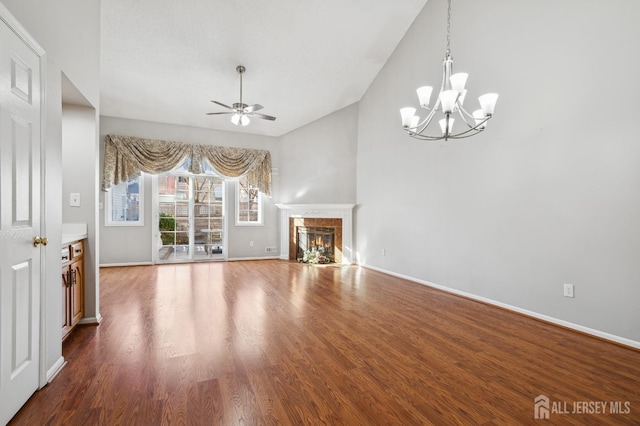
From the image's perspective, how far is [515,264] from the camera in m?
3.45

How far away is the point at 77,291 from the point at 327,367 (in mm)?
2458

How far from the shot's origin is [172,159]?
6.29 m

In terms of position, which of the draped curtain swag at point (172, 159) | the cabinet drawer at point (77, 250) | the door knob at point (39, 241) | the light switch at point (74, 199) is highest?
the draped curtain swag at point (172, 159)

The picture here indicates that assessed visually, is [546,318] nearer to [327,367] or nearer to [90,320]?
[327,367]

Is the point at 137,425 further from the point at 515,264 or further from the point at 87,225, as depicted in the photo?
the point at 515,264

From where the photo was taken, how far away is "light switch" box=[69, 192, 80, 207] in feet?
9.52

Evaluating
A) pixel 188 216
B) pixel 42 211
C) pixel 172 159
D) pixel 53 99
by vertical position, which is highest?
pixel 172 159

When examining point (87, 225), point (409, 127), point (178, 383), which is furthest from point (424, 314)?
point (87, 225)

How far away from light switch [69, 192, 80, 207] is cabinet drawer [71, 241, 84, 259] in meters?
0.38

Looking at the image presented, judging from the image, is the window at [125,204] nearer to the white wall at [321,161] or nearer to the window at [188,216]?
the window at [188,216]

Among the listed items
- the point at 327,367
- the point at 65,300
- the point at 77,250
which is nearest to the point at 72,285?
the point at 65,300

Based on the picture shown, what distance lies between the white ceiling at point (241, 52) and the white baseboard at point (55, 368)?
4.01 m

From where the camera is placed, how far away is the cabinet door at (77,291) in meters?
2.66

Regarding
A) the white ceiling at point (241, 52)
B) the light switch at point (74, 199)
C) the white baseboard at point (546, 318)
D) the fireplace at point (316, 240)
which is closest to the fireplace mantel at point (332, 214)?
the fireplace at point (316, 240)
